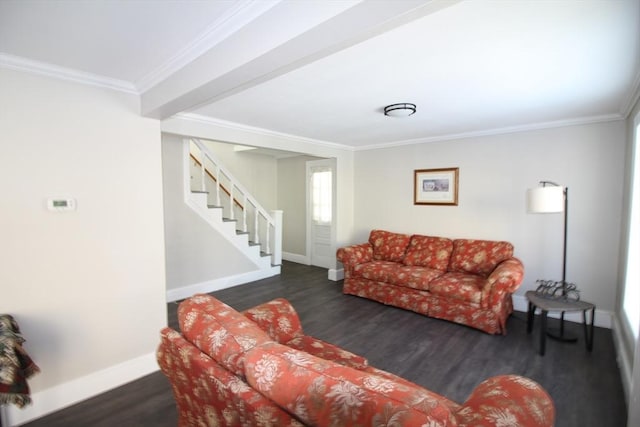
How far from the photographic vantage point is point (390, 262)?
4.66 metres

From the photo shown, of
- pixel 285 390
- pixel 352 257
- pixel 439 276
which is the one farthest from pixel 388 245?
pixel 285 390

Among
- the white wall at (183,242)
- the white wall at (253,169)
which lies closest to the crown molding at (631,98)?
the white wall at (183,242)

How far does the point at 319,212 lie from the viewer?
249 inches

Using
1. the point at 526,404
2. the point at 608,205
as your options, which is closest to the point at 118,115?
the point at 526,404

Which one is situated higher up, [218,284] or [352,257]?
[352,257]

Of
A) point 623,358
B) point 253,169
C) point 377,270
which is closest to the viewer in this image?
point 623,358

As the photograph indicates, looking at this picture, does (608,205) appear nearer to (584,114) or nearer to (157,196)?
(584,114)

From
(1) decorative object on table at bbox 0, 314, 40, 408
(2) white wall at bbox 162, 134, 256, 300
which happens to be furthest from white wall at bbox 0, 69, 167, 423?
(2) white wall at bbox 162, 134, 256, 300

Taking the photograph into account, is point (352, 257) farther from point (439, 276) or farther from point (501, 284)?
point (501, 284)

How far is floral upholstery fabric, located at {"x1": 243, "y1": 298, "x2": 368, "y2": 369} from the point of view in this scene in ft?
6.46

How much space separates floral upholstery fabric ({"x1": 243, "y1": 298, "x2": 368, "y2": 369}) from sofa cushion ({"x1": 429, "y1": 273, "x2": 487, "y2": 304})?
75.2 inches

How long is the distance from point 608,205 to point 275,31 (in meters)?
4.03

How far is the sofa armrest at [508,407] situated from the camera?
1085mm

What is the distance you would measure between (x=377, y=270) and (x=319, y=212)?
2.33m
